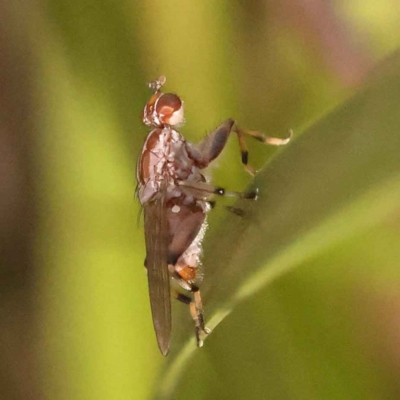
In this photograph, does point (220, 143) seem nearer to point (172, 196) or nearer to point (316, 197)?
point (172, 196)

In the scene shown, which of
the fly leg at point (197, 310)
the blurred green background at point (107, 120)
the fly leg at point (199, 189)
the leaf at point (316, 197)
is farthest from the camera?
the blurred green background at point (107, 120)

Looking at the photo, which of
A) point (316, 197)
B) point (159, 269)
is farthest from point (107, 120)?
point (316, 197)

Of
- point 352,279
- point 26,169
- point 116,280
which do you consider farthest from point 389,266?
point 26,169

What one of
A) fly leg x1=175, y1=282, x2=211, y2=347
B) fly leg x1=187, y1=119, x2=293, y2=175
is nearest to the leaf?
fly leg x1=175, y1=282, x2=211, y2=347

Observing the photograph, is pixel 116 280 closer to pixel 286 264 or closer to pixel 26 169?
pixel 26 169

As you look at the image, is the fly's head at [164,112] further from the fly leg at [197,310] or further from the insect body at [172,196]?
the fly leg at [197,310]

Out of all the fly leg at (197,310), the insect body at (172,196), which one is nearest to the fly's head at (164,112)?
the insect body at (172,196)
